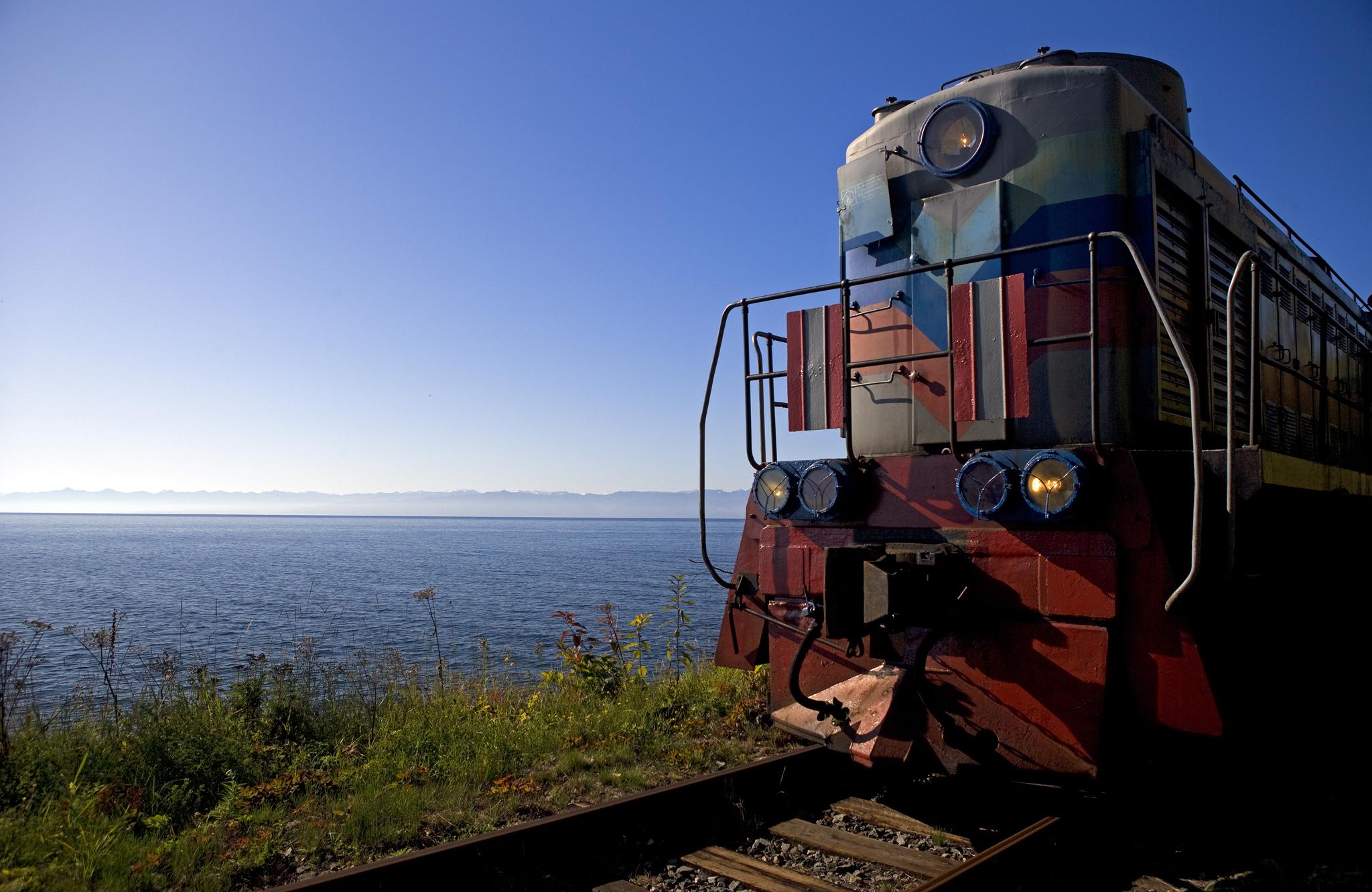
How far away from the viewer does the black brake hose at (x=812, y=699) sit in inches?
155

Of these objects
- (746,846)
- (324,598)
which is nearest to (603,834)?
(746,846)

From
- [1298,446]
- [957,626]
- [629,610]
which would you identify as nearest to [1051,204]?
[957,626]

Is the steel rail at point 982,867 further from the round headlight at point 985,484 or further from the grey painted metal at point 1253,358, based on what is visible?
the grey painted metal at point 1253,358

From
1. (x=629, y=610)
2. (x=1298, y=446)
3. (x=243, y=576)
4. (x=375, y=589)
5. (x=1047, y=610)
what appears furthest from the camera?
(x=243, y=576)

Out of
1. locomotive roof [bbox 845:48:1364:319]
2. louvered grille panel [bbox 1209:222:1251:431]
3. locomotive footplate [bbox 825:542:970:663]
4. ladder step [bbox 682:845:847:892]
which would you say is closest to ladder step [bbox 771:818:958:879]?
ladder step [bbox 682:845:847:892]

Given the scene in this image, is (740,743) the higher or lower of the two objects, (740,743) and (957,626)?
the lower

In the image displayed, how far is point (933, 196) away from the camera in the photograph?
514cm

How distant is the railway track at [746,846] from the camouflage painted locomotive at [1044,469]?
42 centimetres

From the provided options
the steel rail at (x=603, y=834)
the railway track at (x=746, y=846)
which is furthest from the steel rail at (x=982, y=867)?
the steel rail at (x=603, y=834)

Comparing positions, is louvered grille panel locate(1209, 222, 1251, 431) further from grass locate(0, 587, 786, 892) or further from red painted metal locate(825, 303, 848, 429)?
grass locate(0, 587, 786, 892)

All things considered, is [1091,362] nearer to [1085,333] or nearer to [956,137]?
[1085,333]

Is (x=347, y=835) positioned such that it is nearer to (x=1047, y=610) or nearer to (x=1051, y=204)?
(x=1047, y=610)

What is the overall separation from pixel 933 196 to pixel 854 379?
1231mm

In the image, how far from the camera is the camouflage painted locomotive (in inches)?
144
